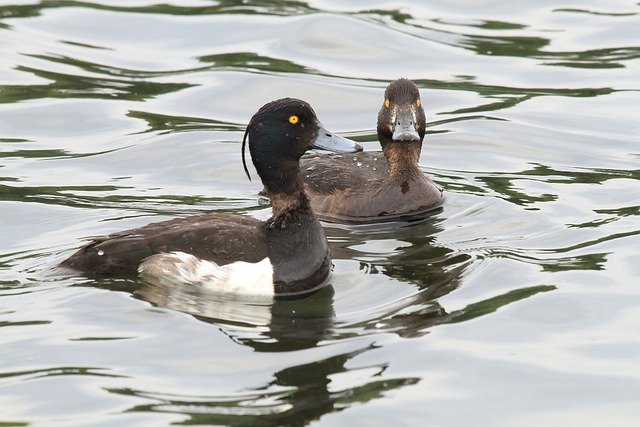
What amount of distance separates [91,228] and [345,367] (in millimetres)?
4038

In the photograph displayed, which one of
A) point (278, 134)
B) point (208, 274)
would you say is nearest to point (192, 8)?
point (278, 134)

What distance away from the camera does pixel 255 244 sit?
35.6 feet

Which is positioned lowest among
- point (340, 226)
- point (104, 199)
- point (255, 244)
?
point (340, 226)

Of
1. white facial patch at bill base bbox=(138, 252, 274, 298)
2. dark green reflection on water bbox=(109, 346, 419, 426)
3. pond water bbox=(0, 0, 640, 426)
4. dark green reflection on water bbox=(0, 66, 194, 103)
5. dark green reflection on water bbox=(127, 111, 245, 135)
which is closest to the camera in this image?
dark green reflection on water bbox=(109, 346, 419, 426)

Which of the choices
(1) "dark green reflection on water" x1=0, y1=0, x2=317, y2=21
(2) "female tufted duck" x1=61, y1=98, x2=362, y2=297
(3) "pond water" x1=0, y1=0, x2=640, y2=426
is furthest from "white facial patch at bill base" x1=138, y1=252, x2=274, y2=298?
(1) "dark green reflection on water" x1=0, y1=0, x2=317, y2=21

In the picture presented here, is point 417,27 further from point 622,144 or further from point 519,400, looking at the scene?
point 519,400

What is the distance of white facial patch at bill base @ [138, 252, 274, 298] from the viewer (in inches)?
420

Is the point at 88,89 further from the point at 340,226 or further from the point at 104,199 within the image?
the point at 340,226

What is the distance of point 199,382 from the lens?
9078mm

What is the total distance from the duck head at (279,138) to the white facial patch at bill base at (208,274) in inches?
37.1

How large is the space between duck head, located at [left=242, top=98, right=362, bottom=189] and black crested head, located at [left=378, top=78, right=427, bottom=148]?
86.1 inches

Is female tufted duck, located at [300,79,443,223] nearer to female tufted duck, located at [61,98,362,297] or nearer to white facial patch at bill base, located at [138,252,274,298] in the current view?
female tufted duck, located at [61,98,362,297]

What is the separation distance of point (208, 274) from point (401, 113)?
3627 millimetres

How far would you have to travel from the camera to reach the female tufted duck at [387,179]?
13250mm
